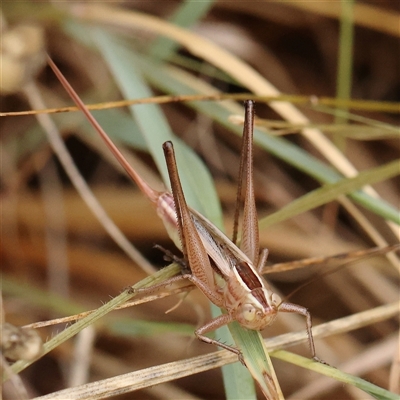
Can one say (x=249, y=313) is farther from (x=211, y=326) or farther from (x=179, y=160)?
(x=179, y=160)

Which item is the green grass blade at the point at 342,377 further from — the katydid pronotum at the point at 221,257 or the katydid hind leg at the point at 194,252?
the katydid hind leg at the point at 194,252

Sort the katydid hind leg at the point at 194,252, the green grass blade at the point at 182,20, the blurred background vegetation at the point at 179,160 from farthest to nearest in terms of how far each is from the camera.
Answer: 1. the green grass blade at the point at 182,20
2. the blurred background vegetation at the point at 179,160
3. the katydid hind leg at the point at 194,252

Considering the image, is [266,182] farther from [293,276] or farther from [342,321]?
[342,321]

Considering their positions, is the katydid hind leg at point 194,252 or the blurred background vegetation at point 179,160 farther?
the blurred background vegetation at point 179,160

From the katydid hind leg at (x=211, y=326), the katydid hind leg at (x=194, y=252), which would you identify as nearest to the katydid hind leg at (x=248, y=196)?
the katydid hind leg at (x=194, y=252)

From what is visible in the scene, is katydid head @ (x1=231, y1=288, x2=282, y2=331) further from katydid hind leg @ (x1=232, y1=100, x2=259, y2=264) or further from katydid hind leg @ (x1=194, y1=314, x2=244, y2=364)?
katydid hind leg @ (x1=232, y1=100, x2=259, y2=264)

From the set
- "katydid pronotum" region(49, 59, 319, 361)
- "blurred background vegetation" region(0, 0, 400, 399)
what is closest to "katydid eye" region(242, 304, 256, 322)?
"katydid pronotum" region(49, 59, 319, 361)

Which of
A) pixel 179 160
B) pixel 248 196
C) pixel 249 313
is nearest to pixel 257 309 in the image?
pixel 249 313
